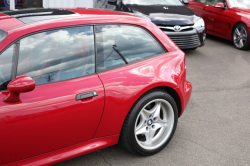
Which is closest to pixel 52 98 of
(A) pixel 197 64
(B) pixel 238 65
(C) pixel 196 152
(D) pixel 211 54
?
(C) pixel 196 152

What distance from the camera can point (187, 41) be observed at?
745 centimetres

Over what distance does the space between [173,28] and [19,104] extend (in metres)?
5.32

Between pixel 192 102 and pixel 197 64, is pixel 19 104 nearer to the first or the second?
pixel 192 102

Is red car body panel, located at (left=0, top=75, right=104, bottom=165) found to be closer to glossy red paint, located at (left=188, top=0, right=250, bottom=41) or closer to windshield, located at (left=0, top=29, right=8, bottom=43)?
windshield, located at (left=0, top=29, right=8, bottom=43)

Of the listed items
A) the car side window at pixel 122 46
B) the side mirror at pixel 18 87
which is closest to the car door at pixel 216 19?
the car side window at pixel 122 46

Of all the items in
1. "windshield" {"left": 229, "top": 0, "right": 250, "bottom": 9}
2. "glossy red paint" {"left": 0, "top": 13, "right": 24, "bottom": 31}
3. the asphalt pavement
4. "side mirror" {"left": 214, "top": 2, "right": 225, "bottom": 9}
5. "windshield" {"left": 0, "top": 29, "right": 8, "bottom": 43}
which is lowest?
the asphalt pavement

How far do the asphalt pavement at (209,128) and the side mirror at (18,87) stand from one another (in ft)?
3.54

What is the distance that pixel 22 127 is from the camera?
2512 mm

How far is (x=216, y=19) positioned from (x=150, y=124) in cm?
646

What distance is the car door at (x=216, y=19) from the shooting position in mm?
8875

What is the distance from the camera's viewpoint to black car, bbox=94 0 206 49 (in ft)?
23.9

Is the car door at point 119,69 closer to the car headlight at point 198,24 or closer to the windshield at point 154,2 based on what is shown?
the car headlight at point 198,24

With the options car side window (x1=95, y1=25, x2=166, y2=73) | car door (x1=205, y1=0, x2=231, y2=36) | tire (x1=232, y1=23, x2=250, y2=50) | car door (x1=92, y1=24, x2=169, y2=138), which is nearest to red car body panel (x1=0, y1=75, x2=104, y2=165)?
car door (x1=92, y1=24, x2=169, y2=138)

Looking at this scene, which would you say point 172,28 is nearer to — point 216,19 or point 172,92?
point 216,19
